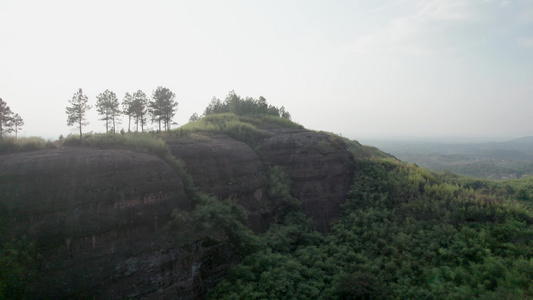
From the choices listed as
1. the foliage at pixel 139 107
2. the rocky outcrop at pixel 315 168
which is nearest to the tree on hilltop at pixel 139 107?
the foliage at pixel 139 107

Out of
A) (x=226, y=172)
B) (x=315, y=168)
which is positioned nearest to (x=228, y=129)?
(x=226, y=172)

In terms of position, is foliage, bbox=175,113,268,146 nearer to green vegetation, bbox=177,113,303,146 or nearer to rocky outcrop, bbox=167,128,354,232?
green vegetation, bbox=177,113,303,146

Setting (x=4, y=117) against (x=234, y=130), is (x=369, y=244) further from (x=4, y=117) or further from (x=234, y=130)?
(x=4, y=117)

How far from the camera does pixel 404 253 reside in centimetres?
1395

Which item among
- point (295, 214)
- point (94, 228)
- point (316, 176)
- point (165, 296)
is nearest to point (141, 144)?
point (94, 228)

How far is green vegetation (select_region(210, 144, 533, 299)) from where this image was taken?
37.3 ft

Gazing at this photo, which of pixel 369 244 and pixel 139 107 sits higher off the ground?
pixel 139 107

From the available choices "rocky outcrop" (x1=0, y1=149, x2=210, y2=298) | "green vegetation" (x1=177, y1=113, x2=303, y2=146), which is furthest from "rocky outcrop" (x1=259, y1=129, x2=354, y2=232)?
"rocky outcrop" (x1=0, y1=149, x2=210, y2=298)

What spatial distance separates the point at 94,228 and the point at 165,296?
3.84 m

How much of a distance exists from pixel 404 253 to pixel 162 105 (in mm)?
18507

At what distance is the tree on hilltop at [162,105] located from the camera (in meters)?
20.3

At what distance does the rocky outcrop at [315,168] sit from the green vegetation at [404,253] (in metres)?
1.34

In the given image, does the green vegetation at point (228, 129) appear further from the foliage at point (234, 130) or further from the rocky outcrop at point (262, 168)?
the rocky outcrop at point (262, 168)

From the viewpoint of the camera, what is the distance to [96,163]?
460 inches
